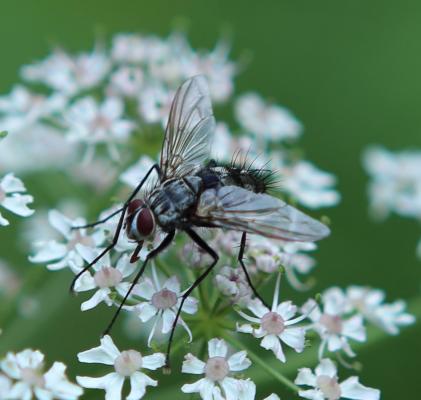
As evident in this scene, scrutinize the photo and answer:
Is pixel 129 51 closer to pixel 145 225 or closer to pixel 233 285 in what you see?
Result: pixel 145 225

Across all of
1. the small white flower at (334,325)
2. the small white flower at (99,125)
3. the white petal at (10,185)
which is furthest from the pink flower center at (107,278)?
the small white flower at (99,125)

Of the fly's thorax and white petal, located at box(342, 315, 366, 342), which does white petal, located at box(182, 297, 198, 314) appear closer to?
the fly's thorax

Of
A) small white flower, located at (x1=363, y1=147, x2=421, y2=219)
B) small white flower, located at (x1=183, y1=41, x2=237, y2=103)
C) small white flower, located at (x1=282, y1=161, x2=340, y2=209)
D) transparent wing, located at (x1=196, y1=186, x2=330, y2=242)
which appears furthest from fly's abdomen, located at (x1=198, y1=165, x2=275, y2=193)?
small white flower, located at (x1=363, y1=147, x2=421, y2=219)

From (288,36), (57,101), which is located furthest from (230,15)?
(57,101)

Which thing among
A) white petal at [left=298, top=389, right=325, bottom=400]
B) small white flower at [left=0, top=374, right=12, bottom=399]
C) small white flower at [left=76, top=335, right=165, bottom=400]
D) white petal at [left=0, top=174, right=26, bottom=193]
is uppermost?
white petal at [left=0, top=174, right=26, bottom=193]

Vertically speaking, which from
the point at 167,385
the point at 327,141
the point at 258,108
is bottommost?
the point at 167,385

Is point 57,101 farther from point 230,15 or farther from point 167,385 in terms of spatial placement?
point 230,15

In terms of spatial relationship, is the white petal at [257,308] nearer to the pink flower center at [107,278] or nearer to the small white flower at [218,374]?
the small white flower at [218,374]
